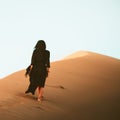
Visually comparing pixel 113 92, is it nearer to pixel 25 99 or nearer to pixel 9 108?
pixel 25 99

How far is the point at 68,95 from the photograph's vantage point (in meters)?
15.9

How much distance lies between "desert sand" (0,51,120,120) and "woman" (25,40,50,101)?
526 mm

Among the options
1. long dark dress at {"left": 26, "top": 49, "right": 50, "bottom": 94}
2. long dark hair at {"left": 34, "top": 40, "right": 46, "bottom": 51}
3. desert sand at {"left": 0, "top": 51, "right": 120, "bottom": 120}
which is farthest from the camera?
long dark dress at {"left": 26, "top": 49, "right": 50, "bottom": 94}

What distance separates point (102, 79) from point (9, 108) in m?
9.15

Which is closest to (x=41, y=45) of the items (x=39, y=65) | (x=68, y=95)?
(x=39, y=65)

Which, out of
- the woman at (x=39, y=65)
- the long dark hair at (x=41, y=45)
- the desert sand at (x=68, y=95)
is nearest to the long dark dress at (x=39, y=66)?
the woman at (x=39, y=65)

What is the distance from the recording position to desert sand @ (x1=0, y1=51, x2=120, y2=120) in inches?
482

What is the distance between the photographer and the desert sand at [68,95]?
1224cm

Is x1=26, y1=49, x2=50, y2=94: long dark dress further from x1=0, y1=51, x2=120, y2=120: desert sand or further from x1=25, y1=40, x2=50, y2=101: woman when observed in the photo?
x1=0, y1=51, x2=120, y2=120: desert sand

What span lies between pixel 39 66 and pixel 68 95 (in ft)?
8.03

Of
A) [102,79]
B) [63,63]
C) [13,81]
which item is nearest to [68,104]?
[13,81]

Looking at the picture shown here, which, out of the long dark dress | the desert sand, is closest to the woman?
the long dark dress

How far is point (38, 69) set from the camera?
13.9 metres

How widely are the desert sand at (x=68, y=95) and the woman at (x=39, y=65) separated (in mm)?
526
